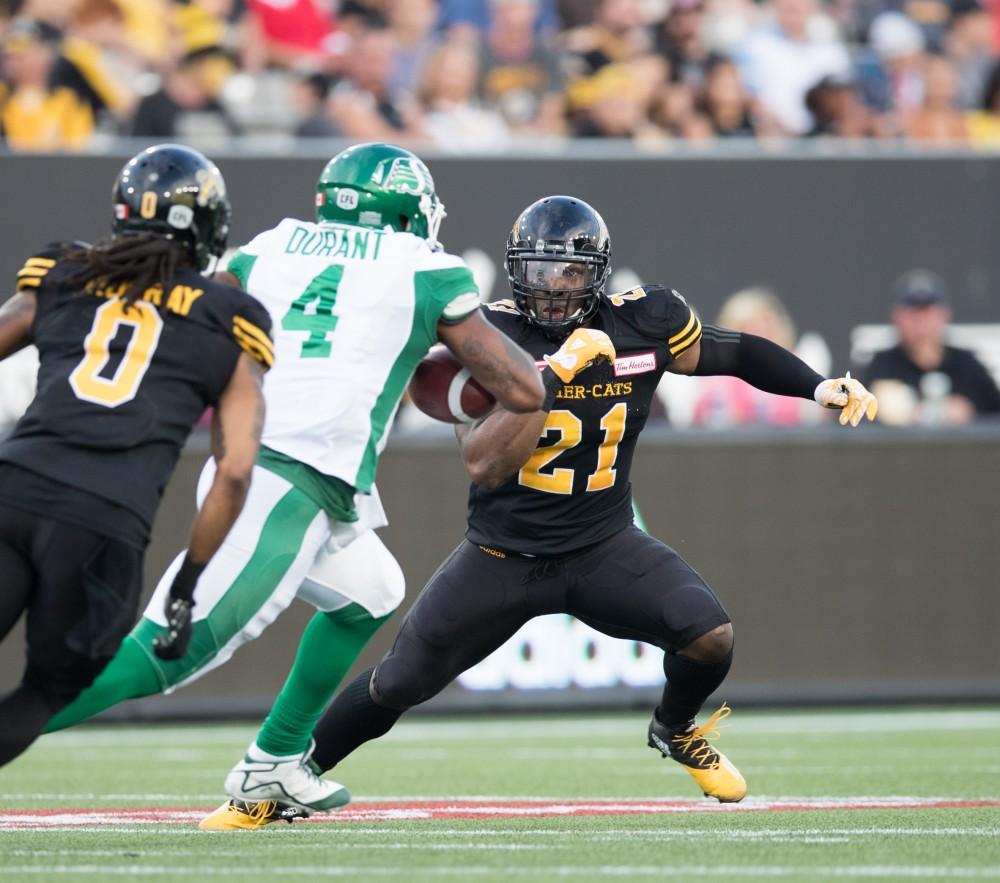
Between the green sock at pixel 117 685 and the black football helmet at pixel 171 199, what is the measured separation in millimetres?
970

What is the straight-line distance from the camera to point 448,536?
9297 mm

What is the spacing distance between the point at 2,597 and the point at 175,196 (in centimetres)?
101

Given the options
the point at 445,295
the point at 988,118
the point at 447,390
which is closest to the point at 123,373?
the point at 445,295

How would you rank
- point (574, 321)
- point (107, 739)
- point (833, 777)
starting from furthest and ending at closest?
point (107, 739) → point (833, 777) → point (574, 321)

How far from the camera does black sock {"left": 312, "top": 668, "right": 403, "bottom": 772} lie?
17.9ft

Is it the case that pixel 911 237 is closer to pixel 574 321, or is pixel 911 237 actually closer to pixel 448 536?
pixel 448 536

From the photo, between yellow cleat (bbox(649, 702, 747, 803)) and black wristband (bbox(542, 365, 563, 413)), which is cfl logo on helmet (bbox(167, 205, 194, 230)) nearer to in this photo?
black wristband (bbox(542, 365, 563, 413))

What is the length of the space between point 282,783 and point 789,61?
8.54m

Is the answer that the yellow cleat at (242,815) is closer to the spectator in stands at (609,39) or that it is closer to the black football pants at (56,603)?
the black football pants at (56,603)

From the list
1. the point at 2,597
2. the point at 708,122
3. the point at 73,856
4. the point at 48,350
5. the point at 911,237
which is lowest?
the point at 73,856

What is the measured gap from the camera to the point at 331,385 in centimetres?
468

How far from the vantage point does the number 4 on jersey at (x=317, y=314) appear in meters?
4.73

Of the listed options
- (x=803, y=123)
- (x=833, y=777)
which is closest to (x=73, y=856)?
(x=833, y=777)

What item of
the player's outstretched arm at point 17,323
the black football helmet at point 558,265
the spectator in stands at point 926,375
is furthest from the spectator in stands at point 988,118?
the player's outstretched arm at point 17,323
